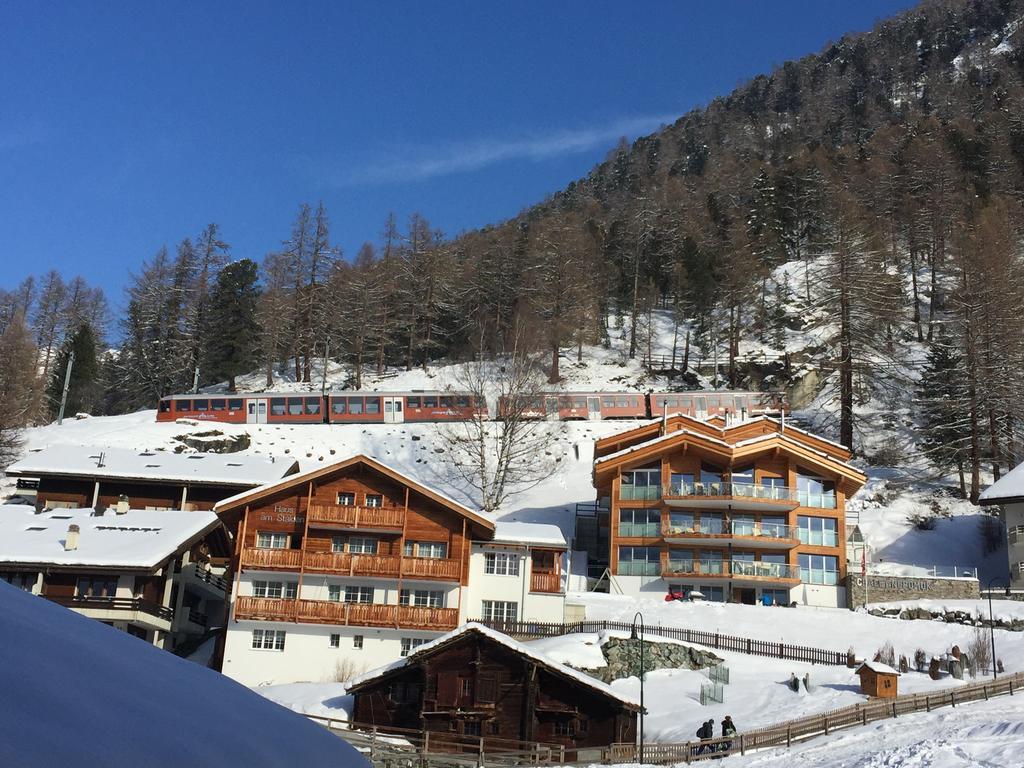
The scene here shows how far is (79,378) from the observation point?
264 feet

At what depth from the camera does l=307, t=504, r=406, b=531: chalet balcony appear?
122 feet

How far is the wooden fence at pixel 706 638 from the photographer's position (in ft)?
106

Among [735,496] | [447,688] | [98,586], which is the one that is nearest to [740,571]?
[735,496]

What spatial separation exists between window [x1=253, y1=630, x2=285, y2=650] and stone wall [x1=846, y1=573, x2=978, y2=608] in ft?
76.0

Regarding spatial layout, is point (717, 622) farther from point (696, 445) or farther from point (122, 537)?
point (122, 537)

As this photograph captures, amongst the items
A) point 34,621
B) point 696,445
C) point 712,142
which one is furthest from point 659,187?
point 34,621

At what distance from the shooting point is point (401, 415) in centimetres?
6700

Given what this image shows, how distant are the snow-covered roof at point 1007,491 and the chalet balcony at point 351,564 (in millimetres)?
24624

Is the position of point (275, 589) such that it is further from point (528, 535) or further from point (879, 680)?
point (879, 680)

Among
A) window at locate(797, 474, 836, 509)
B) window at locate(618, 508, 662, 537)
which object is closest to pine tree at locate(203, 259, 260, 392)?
window at locate(618, 508, 662, 537)

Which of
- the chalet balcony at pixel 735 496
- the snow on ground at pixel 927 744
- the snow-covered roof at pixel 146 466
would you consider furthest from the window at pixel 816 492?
the snow-covered roof at pixel 146 466

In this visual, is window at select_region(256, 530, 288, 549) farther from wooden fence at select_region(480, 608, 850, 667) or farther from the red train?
the red train

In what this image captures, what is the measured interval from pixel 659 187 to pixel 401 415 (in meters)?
68.6

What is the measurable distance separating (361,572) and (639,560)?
1339cm
